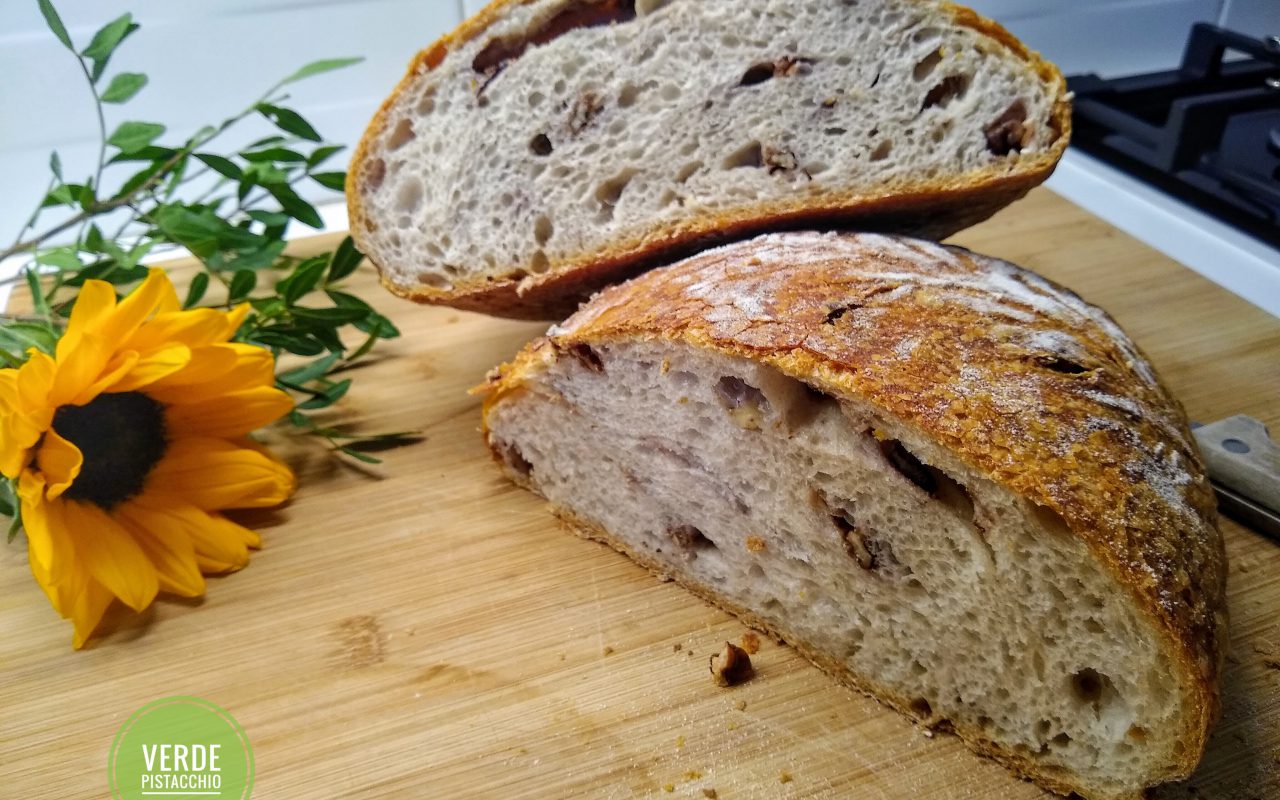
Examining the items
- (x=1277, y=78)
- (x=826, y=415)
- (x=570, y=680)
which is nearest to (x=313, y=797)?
(x=570, y=680)

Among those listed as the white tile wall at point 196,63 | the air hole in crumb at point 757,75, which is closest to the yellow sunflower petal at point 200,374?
the air hole in crumb at point 757,75

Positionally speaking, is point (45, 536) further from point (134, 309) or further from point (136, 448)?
point (134, 309)

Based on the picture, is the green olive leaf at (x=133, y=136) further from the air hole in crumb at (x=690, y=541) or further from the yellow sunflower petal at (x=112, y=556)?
the air hole in crumb at (x=690, y=541)

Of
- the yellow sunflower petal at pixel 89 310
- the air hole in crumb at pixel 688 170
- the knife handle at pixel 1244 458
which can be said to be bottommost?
the knife handle at pixel 1244 458

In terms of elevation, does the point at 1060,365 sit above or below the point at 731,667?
above

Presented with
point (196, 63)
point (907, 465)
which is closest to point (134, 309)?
point (907, 465)

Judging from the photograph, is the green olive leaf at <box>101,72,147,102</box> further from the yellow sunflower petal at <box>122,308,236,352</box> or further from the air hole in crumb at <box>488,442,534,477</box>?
the air hole in crumb at <box>488,442,534,477</box>

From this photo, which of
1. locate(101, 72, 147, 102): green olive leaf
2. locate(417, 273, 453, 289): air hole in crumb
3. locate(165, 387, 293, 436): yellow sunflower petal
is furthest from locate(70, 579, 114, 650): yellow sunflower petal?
locate(101, 72, 147, 102): green olive leaf

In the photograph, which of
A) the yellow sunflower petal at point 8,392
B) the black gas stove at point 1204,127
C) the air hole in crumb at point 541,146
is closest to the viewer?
the yellow sunflower petal at point 8,392
